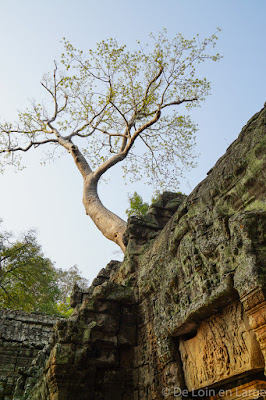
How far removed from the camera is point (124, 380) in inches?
157

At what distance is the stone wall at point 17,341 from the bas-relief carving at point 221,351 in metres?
4.22

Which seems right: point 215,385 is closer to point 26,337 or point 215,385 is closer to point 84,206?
point 26,337

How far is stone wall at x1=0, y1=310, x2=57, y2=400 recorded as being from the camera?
19.5 ft

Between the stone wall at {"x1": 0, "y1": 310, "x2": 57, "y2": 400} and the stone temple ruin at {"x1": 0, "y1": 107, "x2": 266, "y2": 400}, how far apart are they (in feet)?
4.61

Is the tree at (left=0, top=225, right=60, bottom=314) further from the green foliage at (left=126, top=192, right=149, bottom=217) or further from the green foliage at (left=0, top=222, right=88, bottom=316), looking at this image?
the green foliage at (left=126, top=192, right=149, bottom=217)

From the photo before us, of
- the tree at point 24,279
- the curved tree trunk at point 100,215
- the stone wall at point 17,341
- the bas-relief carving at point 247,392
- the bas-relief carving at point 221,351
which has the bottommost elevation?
the bas-relief carving at point 247,392

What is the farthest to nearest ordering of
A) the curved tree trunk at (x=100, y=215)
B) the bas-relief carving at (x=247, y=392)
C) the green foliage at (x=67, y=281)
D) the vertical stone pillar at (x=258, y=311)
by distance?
the green foliage at (x=67, y=281)
the curved tree trunk at (x=100, y=215)
the bas-relief carving at (x=247, y=392)
the vertical stone pillar at (x=258, y=311)

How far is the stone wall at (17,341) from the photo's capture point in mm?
5957

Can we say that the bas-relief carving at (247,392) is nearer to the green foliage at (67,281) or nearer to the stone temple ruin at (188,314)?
the stone temple ruin at (188,314)

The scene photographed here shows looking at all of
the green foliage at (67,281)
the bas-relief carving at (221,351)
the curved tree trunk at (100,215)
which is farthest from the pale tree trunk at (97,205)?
the green foliage at (67,281)

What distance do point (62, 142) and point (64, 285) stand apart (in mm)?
12802

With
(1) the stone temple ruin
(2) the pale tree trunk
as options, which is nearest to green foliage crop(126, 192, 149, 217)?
(2) the pale tree trunk

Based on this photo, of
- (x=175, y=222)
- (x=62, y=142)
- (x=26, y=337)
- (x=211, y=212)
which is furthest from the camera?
(x=62, y=142)

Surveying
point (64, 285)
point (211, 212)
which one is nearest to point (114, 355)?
point (211, 212)
